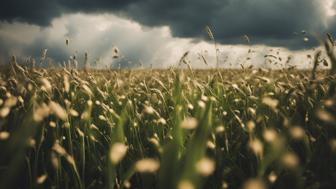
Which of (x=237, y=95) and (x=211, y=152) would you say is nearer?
(x=211, y=152)

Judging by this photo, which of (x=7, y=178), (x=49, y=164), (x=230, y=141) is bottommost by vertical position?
(x=49, y=164)

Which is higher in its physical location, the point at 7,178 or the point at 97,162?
the point at 7,178

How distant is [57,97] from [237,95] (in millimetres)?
1444

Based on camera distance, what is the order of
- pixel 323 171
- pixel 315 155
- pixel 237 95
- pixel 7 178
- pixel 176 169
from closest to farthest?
pixel 7 178, pixel 176 169, pixel 323 171, pixel 315 155, pixel 237 95

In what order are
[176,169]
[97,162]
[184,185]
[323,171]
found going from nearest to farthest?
[184,185]
[176,169]
[323,171]
[97,162]

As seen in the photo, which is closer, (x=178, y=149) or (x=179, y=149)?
(x=178, y=149)

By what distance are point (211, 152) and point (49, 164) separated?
821 mm

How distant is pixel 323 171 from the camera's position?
4.85 ft

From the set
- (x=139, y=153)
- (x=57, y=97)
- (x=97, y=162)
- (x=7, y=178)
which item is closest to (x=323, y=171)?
(x=139, y=153)

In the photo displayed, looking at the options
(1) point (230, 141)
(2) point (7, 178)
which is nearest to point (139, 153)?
(1) point (230, 141)

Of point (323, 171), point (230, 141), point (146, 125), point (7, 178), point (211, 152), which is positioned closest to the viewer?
point (7, 178)

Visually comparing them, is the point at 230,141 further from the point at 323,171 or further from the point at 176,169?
the point at 176,169

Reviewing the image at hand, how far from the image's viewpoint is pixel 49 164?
6.18ft

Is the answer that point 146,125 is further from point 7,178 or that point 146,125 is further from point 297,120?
point 7,178
